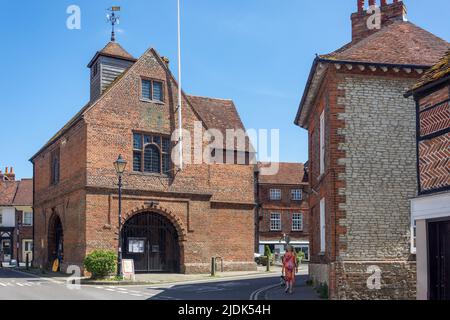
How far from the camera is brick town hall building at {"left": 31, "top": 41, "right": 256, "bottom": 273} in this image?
2964 cm

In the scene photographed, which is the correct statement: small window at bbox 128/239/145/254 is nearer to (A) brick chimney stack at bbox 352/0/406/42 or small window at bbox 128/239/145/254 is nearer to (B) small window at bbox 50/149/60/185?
(B) small window at bbox 50/149/60/185

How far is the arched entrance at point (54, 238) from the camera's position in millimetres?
35562

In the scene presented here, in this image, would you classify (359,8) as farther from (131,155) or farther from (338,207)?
(131,155)

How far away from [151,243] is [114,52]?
11.6 meters

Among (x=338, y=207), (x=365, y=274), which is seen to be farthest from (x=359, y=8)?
(x=365, y=274)

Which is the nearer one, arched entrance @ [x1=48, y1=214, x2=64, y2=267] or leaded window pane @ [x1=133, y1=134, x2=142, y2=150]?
leaded window pane @ [x1=133, y1=134, x2=142, y2=150]

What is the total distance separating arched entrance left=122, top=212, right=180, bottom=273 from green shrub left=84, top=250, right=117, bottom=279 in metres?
4.25

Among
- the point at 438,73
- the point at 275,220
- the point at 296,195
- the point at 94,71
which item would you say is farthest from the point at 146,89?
the point at 296,195

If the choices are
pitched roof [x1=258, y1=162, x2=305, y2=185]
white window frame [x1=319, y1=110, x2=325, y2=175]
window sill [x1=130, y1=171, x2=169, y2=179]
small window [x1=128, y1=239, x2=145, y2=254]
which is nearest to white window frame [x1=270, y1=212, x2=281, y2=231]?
pitched roof [x1=258, y1=162, x2=305, y2=185]

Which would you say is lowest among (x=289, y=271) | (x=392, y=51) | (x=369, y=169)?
(x=289, y=271)

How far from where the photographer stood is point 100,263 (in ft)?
85.1

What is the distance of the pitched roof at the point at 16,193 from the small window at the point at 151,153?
36.9 metres

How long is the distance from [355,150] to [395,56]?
3263mm

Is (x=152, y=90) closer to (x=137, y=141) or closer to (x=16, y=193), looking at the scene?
(x=137, y=141)
